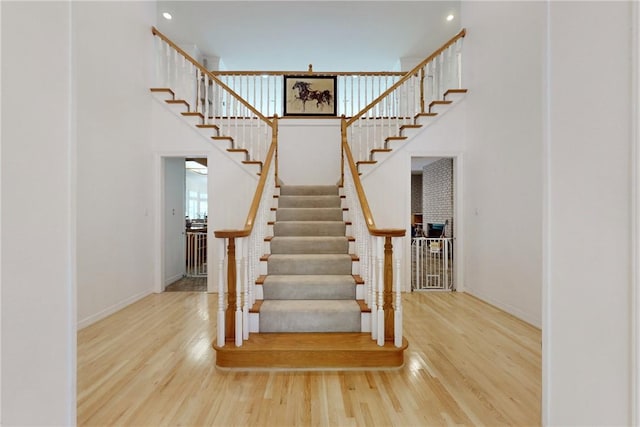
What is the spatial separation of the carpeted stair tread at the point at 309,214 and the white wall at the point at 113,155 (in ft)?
6.79

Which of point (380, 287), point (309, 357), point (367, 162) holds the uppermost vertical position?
point (367, 162)

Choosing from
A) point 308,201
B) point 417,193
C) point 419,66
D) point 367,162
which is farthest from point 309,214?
point 417,193

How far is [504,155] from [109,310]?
17.3ft

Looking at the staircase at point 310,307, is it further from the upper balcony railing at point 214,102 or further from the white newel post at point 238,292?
the upper balcony railing at point 214,102

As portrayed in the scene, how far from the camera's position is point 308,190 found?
509 centimetres

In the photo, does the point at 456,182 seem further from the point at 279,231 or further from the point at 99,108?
the point at 99,108

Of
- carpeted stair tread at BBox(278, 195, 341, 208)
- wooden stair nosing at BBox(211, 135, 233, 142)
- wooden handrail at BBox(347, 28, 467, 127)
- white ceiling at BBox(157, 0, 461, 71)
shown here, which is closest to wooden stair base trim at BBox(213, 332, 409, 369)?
carpeted stair tread at BBox(278, 195, 341, 208)

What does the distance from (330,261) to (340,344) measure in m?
1.01

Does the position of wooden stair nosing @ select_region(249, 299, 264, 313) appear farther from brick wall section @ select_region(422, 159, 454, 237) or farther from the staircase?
brick wall section @ select_region(422, 159, 454, 237)

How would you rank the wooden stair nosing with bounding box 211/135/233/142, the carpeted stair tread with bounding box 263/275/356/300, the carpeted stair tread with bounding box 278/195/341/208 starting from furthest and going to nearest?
the wooden stair nosing with bounding box 211/135/233/142 < the carpeted stair tread with bounding box 278/195/341/208 < the carpeted stair tread with bounding box 263/275/356/300

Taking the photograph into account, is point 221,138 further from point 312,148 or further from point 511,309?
point 511,309

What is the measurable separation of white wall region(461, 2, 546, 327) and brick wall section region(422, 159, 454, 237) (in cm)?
398

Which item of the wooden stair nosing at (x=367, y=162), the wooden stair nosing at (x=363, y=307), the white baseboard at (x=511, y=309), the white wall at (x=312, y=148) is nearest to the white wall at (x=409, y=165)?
the wooden stair nosing at (x=367, y=162)

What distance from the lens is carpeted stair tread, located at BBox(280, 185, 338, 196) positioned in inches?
200
